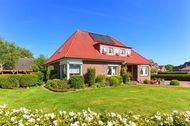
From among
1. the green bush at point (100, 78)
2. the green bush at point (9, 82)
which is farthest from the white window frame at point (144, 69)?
the green bush at point (9, 82)

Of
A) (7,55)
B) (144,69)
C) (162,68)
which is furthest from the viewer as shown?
Result: (162,68)

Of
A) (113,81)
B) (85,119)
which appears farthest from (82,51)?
(85,119)

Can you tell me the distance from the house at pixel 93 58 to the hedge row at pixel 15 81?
385 centimetres

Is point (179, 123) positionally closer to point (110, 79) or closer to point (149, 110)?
point (149, 110)

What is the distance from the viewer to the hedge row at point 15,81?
17.2 metres

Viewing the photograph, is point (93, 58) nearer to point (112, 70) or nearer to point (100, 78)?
point (100, 78)

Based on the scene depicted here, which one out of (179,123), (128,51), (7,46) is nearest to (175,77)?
(128,51)

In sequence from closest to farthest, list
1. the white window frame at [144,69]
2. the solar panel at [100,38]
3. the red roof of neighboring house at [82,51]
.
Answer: the red roof of neighboring house at [82,51], the solar panel at [100,38], the white window frame at [144,69]

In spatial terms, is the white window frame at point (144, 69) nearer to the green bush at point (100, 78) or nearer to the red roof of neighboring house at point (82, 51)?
the red roof of neighboring house at point (82, 51)

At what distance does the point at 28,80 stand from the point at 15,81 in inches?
56.4

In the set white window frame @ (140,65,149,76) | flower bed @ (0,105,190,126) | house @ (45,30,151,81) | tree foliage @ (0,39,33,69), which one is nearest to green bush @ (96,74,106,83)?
house @ (45,30,151,81)

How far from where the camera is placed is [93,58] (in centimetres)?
2047

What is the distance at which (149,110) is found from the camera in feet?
28.8

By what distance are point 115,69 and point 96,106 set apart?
14488 millimetres
